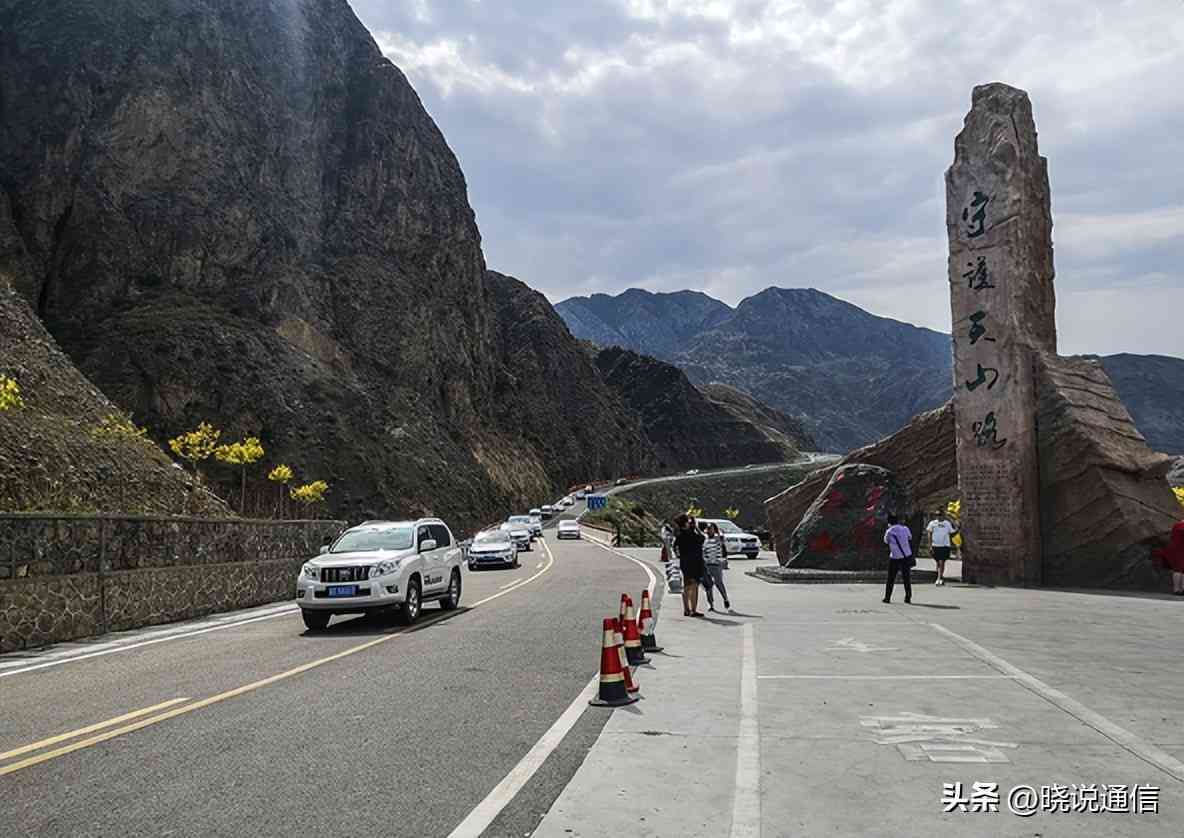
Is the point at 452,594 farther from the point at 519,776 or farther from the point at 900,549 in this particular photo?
the point at 519,776

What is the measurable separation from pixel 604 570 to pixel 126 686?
1900 centimetres

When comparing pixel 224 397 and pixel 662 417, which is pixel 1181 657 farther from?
pixel 662 417

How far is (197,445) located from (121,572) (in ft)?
139

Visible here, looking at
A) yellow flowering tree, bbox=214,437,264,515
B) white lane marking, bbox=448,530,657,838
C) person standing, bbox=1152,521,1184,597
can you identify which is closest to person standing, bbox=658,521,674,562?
person standing, bbox=1152,521,1184,597

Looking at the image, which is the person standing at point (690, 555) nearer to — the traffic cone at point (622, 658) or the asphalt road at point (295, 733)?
the asphalt road at point (295, 733)

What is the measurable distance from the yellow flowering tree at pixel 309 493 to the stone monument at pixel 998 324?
43817 millimetres

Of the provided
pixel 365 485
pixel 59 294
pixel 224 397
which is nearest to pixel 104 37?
pixel 59 294

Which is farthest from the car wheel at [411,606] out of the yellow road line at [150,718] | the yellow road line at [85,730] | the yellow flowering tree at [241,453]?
the yellow flowering tree at [241,453]

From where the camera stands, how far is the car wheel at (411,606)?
595 inches

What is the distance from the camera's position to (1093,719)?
730cm

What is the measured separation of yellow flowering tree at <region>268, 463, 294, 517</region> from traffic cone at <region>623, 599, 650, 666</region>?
4930 cm

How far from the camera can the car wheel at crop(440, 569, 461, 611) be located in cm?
1727

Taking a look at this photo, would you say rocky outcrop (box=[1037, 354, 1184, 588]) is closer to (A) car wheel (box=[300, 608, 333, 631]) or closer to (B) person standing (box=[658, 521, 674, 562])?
(B) person standing (box=[658, 521, 674, 562])

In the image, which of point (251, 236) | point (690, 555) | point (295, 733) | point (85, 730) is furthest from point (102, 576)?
point (251, 236)
